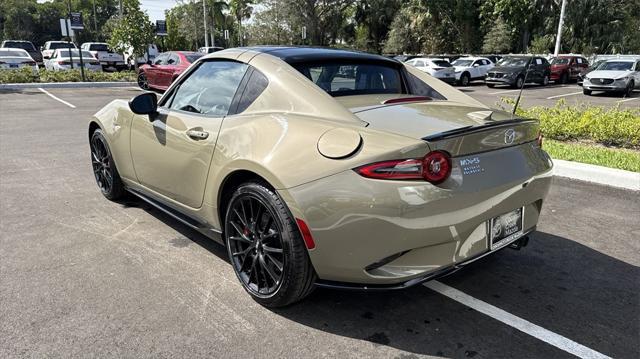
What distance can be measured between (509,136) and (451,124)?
428 millimetres

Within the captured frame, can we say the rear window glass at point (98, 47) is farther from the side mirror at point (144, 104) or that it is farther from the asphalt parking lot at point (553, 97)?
the side mirror at point (144, 104)

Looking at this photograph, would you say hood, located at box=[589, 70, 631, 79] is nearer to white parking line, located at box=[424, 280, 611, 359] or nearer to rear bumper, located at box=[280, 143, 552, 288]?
white parking line, located at box=[424, 280, 611, 359]

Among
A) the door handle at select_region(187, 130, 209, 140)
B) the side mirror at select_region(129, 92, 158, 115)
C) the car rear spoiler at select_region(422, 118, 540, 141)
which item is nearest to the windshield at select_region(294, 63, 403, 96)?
the door handle at select_region(187, 130, 209, 140)

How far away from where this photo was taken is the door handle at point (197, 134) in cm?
335

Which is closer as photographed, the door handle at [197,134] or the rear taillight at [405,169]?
the rear taillight at [405,169]

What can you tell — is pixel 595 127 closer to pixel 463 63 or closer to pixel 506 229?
pixel 506 229

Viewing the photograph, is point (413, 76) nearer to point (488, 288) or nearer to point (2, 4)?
point (488, 288)

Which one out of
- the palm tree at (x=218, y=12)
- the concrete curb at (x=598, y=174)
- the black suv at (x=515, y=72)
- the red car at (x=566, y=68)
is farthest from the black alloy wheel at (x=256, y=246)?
the palm tree at (x=218, y=12)

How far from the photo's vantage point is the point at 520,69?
22.7 metres

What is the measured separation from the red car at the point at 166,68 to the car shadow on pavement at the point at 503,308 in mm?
13330

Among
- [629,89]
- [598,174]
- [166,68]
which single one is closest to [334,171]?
[598,174]

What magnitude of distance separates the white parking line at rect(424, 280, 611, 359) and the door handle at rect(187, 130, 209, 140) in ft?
6.11

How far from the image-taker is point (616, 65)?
20688mm

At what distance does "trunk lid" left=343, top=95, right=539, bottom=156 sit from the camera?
261 centimetres
